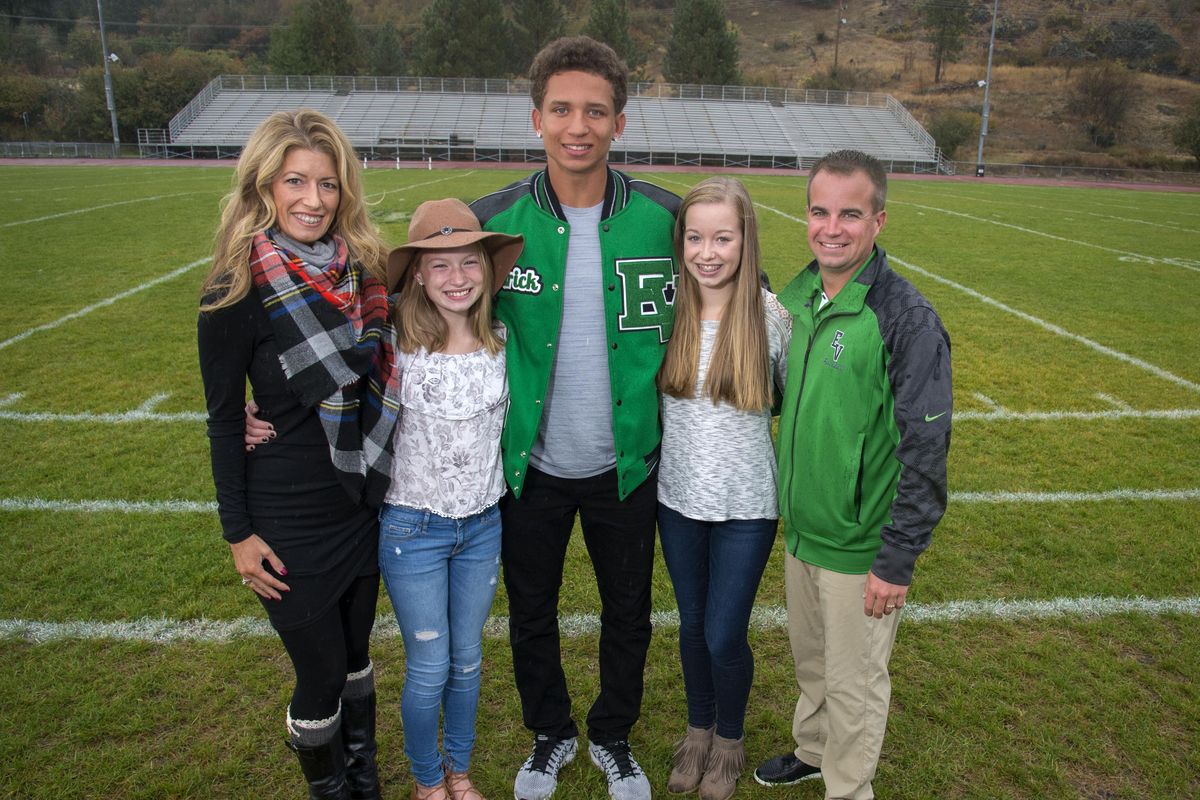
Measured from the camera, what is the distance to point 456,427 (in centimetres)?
225

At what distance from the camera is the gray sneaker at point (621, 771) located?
8.32ft

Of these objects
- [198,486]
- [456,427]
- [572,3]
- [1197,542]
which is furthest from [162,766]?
[572,3]

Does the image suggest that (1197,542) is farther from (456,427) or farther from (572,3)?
(572,3)

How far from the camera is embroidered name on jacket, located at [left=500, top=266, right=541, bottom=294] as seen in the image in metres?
2.32

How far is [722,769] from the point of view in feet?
8.48

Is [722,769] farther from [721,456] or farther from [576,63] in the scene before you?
[576,63]

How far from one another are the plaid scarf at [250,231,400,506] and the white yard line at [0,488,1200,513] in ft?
8.61

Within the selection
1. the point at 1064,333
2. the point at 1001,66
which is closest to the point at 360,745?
the point at 1064,333

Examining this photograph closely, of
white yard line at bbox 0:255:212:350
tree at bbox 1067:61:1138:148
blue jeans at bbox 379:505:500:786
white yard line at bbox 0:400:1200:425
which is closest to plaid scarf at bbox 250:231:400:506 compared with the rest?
blue jeans at bbox 379:505:500:786

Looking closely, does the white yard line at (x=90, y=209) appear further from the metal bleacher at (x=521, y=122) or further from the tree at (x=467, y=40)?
the tree at (x=467, y=40)

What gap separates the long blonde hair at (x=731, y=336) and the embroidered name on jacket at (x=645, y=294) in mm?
46

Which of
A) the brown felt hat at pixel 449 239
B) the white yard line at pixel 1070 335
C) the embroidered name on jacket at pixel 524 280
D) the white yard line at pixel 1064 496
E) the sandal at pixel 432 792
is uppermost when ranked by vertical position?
the brown felt hat at pixel 449 239

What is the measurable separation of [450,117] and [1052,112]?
120 feet

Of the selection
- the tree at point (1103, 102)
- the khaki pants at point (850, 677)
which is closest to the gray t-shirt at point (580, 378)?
the khaki pants at point (850, 677)
